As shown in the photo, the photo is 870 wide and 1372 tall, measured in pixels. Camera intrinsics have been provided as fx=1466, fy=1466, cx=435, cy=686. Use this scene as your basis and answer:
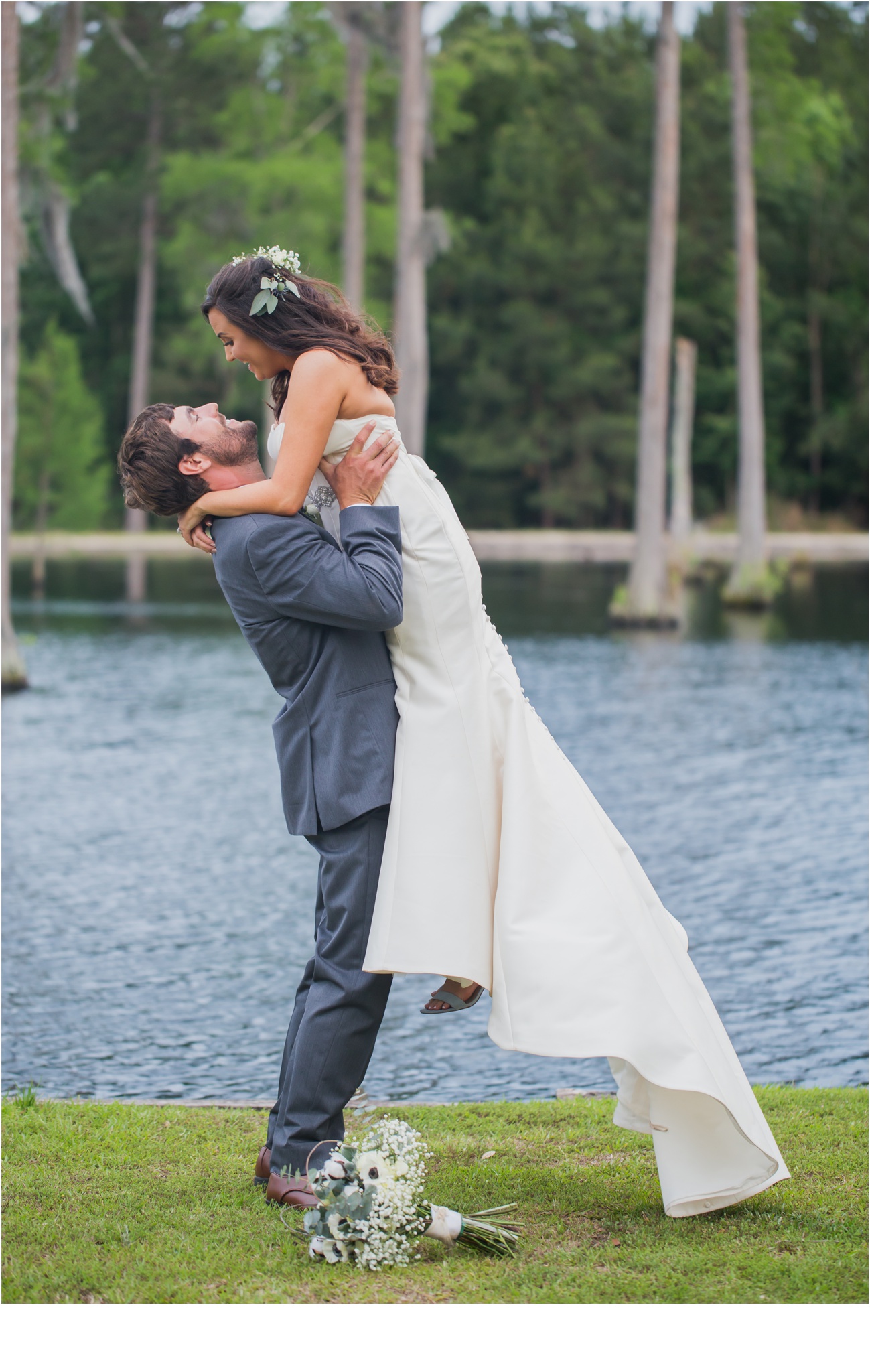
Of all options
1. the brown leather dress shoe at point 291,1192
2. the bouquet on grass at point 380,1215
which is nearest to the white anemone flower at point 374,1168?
the bouquet on grass at point 380,1215

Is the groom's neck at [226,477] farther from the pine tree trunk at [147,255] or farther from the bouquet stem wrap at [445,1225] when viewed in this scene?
the pine tree trunk at [147,255]

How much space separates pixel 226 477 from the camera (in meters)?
3.34

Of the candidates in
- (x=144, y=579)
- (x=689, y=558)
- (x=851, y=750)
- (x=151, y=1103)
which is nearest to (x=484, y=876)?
(x=151, y=1103)

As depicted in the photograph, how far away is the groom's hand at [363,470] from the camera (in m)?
3.24

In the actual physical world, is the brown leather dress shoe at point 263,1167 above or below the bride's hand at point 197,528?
below

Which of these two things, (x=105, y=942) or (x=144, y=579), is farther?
(x=144, y=579)

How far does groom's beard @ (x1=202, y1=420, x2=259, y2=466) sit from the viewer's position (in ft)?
10.9

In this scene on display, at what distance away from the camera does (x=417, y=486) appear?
330 centimetres

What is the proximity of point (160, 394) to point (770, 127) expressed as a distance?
2308 centimetres

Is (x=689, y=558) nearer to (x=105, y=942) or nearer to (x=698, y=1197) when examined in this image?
(x=105, y=942)

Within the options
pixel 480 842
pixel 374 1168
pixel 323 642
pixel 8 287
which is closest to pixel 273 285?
pixel 323 642

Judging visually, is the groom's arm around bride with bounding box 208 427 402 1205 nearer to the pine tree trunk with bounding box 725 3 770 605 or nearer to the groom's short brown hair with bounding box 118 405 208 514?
the groom's short brown hair with bounding box 118 405 208 514

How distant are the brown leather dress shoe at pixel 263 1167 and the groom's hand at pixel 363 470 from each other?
1544 mm

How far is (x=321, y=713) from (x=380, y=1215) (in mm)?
1081
